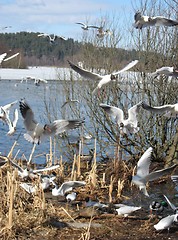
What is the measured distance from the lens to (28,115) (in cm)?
655

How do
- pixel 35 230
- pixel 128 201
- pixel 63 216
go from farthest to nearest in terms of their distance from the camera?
1. pixel 128 201
2. pixel 63 216
3. pixel 35 230

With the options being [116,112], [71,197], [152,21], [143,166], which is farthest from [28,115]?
[152,21]

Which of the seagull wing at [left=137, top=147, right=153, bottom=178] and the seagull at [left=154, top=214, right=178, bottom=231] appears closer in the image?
the seagull at [left=154, top=214, right=178, bottom=231]

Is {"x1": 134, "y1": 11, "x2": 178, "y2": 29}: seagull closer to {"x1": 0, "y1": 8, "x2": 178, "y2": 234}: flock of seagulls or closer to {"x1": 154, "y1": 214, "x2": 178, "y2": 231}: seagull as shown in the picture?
{"x1": 0, "y1": 8, "x2": 178, "y2": 234}: flock of seagulls

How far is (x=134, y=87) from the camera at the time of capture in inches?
407

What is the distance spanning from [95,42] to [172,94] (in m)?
2.57

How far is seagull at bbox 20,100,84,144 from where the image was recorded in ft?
21.1

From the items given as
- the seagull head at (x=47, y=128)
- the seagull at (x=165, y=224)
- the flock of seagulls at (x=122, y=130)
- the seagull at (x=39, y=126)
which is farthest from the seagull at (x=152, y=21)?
the seagull at (x=165, y=224)

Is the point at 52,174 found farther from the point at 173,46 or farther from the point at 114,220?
the point at 173,46

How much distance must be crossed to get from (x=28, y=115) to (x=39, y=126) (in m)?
0.25

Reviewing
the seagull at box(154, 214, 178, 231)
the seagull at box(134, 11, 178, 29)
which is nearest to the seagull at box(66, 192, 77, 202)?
the seagull at box(154, 214, 178, 231)

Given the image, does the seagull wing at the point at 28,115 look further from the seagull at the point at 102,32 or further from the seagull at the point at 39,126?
the seagull at the point at 102,32

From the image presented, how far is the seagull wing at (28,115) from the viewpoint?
6383 mm

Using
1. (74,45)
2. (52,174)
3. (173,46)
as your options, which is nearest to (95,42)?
(74,45)
